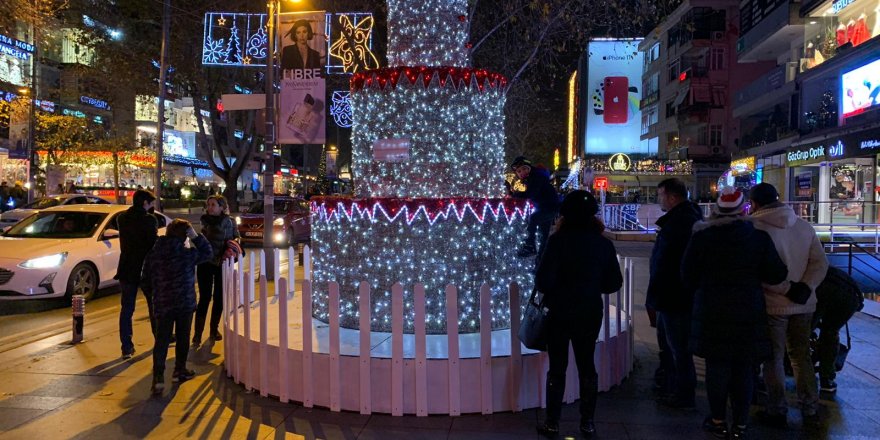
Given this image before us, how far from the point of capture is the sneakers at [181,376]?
571cm

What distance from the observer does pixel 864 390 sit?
5590 millimetres

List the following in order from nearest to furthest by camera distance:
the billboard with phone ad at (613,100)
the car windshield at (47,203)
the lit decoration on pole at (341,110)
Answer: the lit decoration on pole at (341,110)
the car windshield at (47,203)
the billboard with phone ad at (613,100)

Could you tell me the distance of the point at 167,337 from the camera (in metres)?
5.51

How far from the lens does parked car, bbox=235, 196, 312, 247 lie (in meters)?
20.1

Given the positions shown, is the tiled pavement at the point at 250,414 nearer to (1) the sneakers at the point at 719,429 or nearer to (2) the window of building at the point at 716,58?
(1) the sneakers at the point at 719,429

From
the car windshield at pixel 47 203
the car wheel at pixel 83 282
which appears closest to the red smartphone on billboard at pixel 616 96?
the car windshield at pixel 47 203

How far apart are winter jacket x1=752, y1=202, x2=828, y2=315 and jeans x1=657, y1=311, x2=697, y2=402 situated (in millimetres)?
609

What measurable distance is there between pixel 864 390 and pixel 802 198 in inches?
993

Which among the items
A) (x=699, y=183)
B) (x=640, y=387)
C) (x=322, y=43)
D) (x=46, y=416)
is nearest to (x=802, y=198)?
(x=699, y=183)

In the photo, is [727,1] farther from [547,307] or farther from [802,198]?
[547,307]

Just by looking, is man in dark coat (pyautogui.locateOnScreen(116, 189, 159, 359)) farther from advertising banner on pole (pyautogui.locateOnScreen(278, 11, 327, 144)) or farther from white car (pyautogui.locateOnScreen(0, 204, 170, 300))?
advertising banner on pole (pyautogui.locateOnScreen(278, 11, 327, 144))

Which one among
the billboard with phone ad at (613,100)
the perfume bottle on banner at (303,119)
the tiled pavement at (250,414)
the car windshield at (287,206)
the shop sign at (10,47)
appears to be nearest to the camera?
the tiled pavement at (250,414)

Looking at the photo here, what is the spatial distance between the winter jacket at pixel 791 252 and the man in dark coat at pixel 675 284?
517mm

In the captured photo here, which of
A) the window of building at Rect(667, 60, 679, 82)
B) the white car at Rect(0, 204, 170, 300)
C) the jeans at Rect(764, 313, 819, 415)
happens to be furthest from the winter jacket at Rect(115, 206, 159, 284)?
the window of building at Rect(667, 60, 679, 82)
